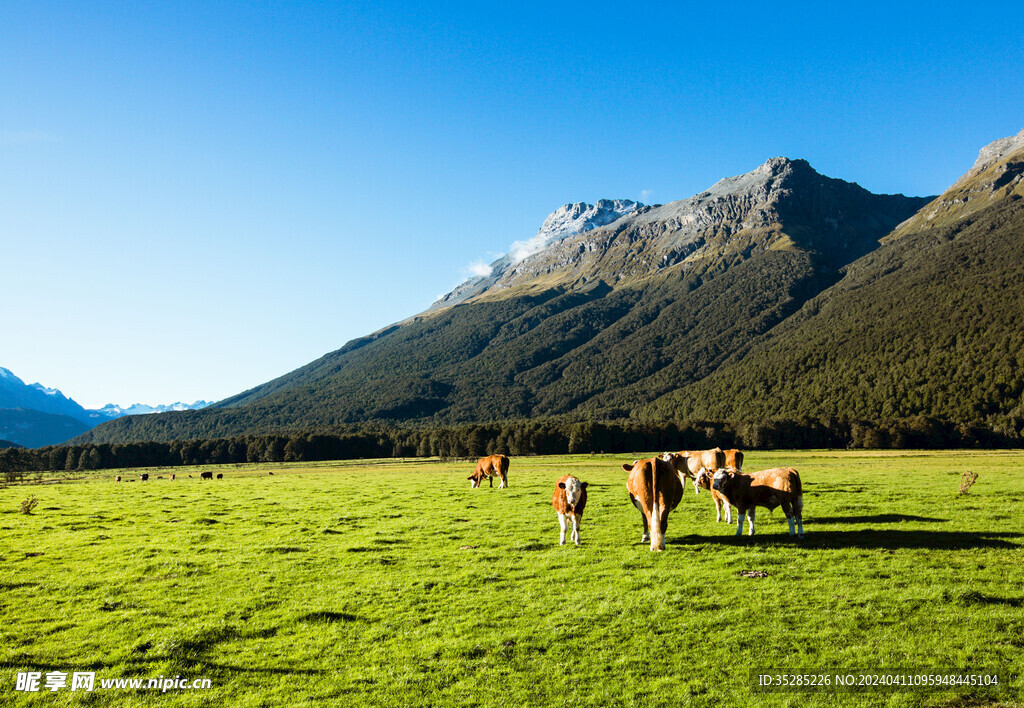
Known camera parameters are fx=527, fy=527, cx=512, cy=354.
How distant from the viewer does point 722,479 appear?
20391 millimetres

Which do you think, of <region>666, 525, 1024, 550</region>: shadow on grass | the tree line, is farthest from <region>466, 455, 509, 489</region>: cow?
the tree line

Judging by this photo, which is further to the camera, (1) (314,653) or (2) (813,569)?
(2) (813,569)

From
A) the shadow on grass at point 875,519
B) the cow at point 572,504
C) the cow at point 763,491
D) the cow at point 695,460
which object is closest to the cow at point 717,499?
the cow at point 763,491

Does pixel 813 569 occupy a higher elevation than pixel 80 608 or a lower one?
higher

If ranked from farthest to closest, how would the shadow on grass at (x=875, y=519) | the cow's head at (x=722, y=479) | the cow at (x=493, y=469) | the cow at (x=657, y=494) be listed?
the cow at (x=493, y=469)
the shadow on grass at (x=875, y=519)
the cow's head at (x=722, y=479)
the cow at (x=657, y=494)

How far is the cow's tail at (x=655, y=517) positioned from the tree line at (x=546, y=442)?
375 ft

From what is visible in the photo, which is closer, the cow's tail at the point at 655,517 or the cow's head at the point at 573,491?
the cow's tail at the point at 655,517

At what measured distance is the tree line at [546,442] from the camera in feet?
409

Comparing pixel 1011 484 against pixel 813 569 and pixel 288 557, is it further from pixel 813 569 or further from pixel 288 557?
pixel 288 557

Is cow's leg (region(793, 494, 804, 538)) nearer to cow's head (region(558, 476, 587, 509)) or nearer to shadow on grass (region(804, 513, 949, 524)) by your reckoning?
shadow on grass (region(804, 513, 949, 524))

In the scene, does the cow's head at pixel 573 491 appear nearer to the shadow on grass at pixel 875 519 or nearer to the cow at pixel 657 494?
the cow at pixel 657 494

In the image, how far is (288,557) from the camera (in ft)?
62.7

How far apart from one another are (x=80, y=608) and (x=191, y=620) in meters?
3.83

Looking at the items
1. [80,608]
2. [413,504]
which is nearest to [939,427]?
[413,504]
